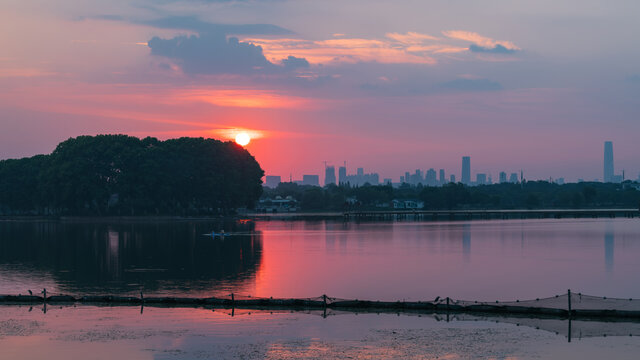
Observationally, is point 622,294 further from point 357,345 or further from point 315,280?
point 357,345

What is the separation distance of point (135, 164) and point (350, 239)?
265ft

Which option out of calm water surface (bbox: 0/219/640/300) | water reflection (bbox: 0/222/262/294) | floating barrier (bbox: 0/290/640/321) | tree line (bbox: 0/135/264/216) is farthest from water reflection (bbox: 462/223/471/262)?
tree line (bbox: 0/135/264/216)

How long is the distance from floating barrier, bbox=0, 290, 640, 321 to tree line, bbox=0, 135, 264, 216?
425 feet

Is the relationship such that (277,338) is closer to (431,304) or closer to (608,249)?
(431,304)

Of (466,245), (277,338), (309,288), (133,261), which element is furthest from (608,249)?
(277,338)

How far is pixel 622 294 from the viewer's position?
54.9 m

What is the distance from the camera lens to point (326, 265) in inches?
2985

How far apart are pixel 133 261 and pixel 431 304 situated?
44.9 m

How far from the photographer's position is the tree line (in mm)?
173250

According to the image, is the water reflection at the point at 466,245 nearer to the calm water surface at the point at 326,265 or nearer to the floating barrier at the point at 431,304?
the calm water surface at the point at 326,265

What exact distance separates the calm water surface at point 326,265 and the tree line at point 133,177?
53091 mm

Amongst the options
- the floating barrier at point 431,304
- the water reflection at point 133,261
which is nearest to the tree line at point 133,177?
the water reflection at point 133,261

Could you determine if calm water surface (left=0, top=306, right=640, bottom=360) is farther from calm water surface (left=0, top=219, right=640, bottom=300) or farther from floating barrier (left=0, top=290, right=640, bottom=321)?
calm water surface (left=0, top=219, right=640, bottom=300)

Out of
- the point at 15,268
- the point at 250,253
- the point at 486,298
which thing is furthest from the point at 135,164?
the point at 486,298
